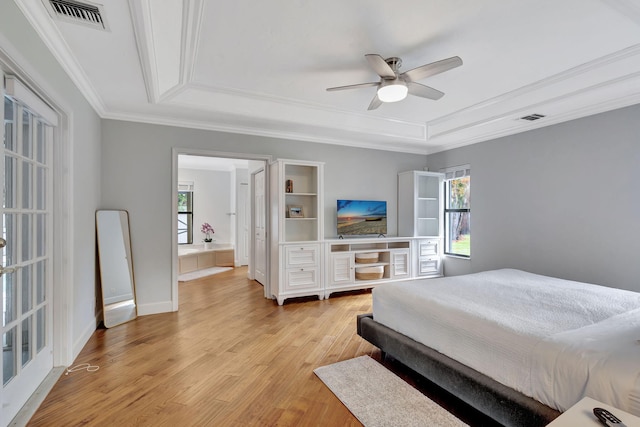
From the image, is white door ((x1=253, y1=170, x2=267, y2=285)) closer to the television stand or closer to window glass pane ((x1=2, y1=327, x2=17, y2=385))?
the television stand

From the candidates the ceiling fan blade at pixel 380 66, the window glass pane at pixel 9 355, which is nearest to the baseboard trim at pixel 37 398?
the window glass pane at pixel 9 355

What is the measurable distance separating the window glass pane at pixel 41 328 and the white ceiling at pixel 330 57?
1871mm

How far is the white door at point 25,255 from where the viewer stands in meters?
1.84

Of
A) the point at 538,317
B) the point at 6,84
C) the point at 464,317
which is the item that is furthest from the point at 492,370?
the point at 6,84

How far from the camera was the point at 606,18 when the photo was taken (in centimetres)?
226

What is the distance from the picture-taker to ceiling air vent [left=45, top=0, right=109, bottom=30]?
1.84 m

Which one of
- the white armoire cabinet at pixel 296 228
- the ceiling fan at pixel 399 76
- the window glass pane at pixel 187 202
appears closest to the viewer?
the ceiling fan at pixel 399 76

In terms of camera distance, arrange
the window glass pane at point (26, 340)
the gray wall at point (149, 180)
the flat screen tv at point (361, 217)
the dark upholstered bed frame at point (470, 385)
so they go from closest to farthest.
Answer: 1. the dark upholstered bed frame at point (470, 385)
2. the window glass pane at point (26, 340)
3. the gray wall at point (149, 180)
4. the flat screen tv at point (361, 217)

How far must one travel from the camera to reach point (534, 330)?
171 centimetres

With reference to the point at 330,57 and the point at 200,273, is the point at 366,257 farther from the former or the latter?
the point at 200,273

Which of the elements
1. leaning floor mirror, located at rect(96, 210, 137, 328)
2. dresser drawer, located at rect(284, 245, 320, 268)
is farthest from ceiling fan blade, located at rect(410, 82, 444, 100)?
leaning floor mirror, located at rect(96, 210, 137, 328)

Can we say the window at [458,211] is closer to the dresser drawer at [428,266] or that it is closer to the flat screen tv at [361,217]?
the dresser drawer at [428,266]

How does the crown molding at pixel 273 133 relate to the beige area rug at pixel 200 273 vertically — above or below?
above

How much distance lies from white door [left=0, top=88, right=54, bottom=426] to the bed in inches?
93.7
